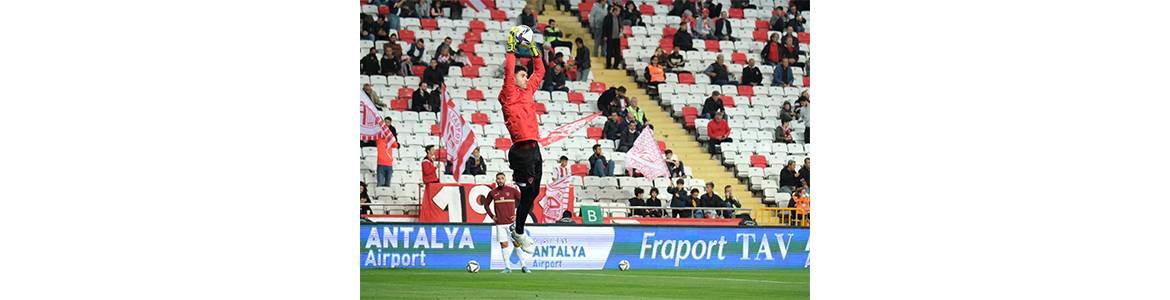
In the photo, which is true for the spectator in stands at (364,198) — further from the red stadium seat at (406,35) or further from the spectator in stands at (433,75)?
the red stadium seat at (406,35)

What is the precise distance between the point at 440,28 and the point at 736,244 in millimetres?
7630

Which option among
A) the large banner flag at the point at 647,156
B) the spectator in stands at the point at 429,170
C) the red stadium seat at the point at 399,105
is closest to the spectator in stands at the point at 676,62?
the large banner flag at the point at 647,156

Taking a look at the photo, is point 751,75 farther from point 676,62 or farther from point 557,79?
point 557,79

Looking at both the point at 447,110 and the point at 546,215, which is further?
the point at 546,215

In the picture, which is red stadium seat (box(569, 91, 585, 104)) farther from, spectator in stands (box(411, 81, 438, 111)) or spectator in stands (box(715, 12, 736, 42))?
spectator in stands (box(715, 12, 736, 42))

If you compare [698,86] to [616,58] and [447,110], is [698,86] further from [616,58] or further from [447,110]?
[447,110]

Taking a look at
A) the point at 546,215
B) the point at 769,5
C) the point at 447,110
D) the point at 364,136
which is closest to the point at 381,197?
the point at 364,136

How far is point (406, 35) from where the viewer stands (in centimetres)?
1658

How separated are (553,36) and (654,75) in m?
1.96

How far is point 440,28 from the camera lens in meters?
17.1

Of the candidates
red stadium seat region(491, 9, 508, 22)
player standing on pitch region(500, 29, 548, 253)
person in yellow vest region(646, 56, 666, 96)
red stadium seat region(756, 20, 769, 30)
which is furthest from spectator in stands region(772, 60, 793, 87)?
player standing on pitch region(500, 29, 548, 253)

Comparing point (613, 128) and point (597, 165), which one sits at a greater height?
point (613, 128)

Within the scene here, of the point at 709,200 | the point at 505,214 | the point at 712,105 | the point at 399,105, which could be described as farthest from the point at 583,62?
the point at 505,214

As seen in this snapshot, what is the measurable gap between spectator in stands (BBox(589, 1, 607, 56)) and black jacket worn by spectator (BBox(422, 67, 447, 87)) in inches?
120
